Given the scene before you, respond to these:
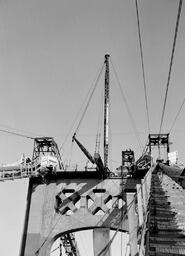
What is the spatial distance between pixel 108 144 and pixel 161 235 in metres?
36.9

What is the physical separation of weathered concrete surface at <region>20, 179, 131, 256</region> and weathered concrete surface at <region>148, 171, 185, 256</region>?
677 inches

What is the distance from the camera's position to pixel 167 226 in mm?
6145

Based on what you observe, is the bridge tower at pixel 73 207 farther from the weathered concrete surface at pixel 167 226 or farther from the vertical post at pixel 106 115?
the weathered concrete surface at pixel 167 226

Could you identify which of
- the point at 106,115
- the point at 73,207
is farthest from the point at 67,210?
the point at 106,115

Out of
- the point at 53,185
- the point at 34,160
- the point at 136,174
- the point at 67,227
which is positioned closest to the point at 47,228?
the point at 67,227

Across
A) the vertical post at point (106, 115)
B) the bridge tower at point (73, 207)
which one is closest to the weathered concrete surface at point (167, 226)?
the bridge tower at point (73, 207)

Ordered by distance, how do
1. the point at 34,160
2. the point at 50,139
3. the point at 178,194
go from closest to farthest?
the point at 178,194, the point at 34,160, the point at 50,139

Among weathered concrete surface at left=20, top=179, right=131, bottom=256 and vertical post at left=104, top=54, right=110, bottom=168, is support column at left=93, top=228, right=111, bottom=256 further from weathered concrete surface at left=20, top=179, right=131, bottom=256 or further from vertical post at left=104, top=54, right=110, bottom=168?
vertical post at left=104, top=54, right=110, bottom=168

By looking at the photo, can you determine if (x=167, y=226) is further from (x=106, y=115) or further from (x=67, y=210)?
(x=106, y=115)

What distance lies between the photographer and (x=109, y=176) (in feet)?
92.1

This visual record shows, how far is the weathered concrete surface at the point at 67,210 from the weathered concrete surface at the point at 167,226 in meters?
17.2

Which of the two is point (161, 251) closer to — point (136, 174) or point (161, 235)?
point (161, 235)

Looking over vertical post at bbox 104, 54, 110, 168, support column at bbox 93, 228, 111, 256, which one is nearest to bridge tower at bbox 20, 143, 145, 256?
support column at bbox 93, 228, 111, 256

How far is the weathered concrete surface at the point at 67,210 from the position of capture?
2514 centimetres
